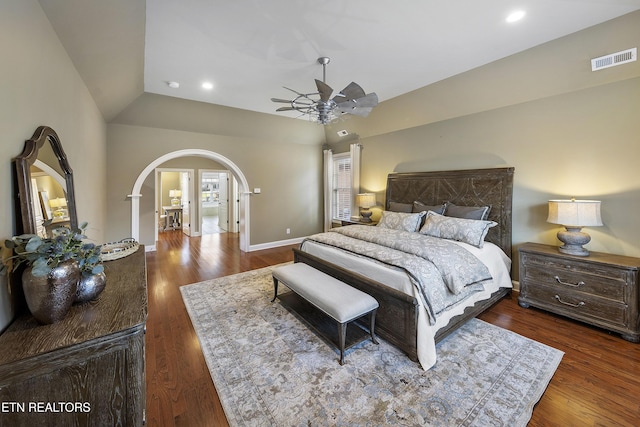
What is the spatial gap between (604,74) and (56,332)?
499 centimetres

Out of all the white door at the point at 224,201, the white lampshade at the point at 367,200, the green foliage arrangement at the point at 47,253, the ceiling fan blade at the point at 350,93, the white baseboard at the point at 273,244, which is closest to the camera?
the green foliage arrangement at the point at 47,253

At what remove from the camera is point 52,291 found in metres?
1.19

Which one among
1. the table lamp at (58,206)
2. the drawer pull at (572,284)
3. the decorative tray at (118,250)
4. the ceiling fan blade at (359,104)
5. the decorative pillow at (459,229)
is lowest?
the drawer pull at (572,284)

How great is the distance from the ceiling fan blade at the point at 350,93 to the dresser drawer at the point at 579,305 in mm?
3026

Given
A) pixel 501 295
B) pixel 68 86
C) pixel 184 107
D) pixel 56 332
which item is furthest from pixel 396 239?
pixel 184 107

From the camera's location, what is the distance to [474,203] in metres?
3.90

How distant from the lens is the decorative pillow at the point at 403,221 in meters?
3.93

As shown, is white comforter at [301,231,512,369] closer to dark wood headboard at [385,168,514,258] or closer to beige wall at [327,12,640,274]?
dark wood headboard at [385,168,514,258]

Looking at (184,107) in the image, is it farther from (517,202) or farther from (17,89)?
(517,202)

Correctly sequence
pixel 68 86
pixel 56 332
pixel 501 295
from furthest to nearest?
pixel 501 295 < pixel 68 86 < pixel 56 332

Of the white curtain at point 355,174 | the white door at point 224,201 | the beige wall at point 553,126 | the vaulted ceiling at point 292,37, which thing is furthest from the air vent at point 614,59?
the white door at point 224,201

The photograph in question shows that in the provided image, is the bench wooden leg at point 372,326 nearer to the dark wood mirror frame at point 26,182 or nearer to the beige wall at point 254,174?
the dark wood mirror frame at point 26,182

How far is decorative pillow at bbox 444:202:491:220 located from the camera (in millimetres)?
3656

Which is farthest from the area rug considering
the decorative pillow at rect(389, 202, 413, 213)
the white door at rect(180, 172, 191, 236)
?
the white door at rect(180, 172, 191, 236)
